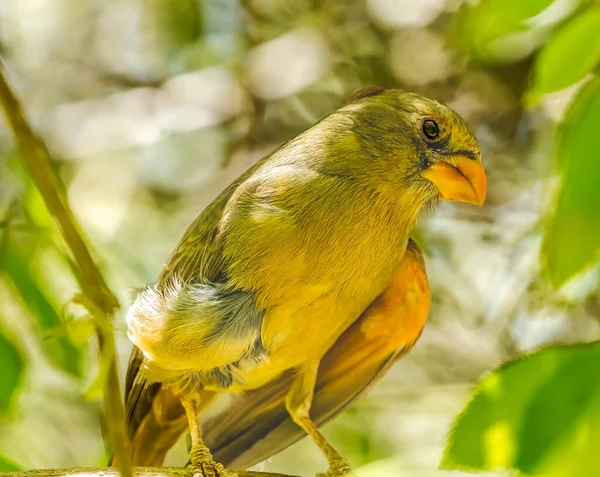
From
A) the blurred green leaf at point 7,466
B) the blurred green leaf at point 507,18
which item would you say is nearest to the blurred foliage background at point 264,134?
the blurred green leaf at point 7,466

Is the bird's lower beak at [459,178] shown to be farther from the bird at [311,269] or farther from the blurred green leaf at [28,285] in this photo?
the blurred green leaf at [28,285]

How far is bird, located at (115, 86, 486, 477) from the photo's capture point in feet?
6.57

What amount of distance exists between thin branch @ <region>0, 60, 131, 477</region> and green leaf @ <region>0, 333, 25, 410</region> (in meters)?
0.66

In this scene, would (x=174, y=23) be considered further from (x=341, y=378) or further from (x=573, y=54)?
(x=573, y=54)

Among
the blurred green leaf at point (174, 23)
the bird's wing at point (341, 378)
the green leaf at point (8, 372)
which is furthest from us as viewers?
the blurred green leaf at point (174, 23)

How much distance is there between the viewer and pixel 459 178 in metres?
2.14

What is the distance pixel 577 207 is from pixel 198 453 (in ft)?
5.14

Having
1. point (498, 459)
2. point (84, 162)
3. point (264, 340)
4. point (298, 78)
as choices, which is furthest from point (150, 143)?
point (498, 459)

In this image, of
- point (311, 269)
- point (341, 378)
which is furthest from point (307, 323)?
point (341, 378)

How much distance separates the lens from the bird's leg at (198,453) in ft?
7.55

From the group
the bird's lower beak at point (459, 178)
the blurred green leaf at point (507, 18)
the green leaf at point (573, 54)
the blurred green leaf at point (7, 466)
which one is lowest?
the blurred green leaf at point (7, 466)

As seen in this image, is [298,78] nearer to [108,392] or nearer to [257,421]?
[257,421]

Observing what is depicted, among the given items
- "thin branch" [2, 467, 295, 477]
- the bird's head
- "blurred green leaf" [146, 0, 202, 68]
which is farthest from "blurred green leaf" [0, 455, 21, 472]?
"blurred green leaf" [146, 0, 202, 68]

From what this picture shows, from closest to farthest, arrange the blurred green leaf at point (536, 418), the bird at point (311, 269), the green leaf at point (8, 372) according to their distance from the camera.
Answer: the blurred green leaf at point (536, 418)
the green leaf at point (8, 372)
the bird at point (311, 269)
